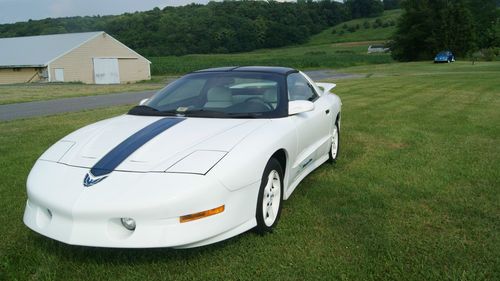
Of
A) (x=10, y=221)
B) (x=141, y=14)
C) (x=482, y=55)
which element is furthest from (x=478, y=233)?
(x=141, y=14)

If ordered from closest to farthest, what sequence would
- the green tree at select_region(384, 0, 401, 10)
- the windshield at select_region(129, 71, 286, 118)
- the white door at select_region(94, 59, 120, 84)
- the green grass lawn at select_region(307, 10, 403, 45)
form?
the windshield at select_region(129, 71, 286, 118) < the white door at select_region(94, 59, 120, 84) < the green grass lawn at select_region(307, 10, 403, 45) < the green tree at select_region(384, 0, 401, 10)

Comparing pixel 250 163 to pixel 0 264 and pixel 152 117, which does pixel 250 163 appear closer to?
pixel 152 117

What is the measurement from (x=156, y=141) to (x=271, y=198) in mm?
1011

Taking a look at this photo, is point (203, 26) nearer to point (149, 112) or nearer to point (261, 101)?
point (149, 112)

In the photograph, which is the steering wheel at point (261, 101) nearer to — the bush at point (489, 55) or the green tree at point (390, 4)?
the bush at point (489, 55)

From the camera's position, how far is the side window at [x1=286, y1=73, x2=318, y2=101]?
4.65m

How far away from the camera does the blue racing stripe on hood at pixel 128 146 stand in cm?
314

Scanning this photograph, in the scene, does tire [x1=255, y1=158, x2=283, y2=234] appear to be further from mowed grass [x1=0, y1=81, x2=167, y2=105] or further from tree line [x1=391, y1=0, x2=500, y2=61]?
tree line [x1=391, y1=0, x2=500, y2=61]

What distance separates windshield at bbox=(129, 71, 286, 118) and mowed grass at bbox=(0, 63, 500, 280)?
98 cm

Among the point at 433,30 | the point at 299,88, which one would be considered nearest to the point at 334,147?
the point at 299,88

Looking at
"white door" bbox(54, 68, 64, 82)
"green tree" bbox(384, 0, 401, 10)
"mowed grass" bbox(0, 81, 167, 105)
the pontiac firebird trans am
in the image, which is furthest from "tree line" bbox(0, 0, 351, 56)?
the pontiac firebird trans am

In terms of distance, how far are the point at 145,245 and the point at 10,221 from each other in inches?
73.8

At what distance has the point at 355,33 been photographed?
4417 inches

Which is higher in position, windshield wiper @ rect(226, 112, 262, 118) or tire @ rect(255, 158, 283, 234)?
windshield wiper @ rect(226, 112, 262, 118)
